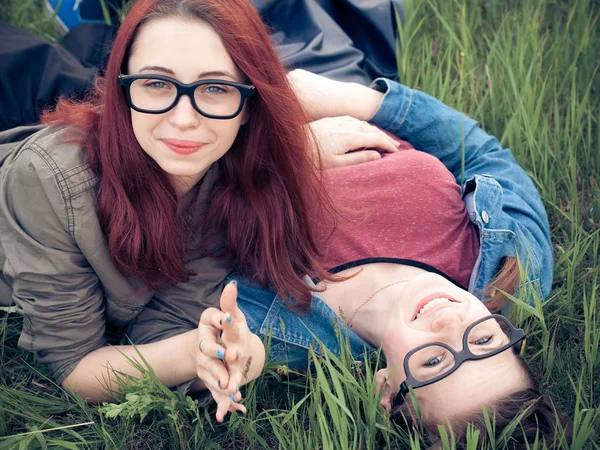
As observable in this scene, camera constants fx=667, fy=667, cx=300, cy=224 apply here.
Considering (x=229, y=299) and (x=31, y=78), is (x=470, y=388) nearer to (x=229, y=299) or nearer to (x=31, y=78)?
(x=229, y=299)

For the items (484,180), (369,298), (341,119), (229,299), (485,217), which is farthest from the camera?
(341,119)

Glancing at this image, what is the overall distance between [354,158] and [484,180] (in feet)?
1.75

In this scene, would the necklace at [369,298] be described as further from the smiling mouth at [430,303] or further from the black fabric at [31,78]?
the black fabric at [31,78]

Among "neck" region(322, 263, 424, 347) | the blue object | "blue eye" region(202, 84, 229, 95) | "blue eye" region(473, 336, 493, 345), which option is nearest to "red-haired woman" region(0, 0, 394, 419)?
"blue eye" region(202, 84, 229, 95)

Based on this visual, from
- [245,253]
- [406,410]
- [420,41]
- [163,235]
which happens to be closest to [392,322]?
[406,410]

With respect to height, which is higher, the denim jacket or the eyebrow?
the eyebrow

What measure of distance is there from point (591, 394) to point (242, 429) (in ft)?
3.92

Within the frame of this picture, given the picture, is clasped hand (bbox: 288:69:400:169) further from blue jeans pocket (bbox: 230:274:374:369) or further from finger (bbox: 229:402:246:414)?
finger (bbox: 229:402:246:414)

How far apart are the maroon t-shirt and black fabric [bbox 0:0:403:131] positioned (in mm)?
756

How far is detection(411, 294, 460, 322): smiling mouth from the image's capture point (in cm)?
222

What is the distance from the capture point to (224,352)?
6.13 ft

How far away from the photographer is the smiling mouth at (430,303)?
2223 mm

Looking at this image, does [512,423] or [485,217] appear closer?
[512,423]

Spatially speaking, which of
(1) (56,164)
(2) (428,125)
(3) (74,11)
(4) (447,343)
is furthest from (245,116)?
(3) (74,11)
